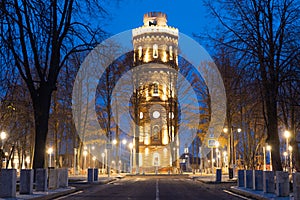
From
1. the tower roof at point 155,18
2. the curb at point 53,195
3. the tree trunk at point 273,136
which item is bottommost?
the curb at point 53,195

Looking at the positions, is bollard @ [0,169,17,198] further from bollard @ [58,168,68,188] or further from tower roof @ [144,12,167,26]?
tower roof @ [144,12,167,26]

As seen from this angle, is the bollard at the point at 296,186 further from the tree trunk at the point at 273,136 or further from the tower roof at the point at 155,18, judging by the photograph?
the tower roof at the point at 155,18

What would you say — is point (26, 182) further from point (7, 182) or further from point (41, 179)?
point (7, 182)

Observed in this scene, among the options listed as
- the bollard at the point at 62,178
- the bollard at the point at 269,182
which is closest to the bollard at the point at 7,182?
the bollard at the point at 62,178

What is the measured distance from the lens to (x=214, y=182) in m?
32.8

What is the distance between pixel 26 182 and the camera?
58.2 ft

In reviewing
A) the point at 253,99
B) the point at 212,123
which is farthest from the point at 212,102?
the point at 253,99

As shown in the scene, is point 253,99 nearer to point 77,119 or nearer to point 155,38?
point 77,119

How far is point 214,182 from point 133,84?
80.8 ft

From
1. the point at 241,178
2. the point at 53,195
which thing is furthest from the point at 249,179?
the point at 53,195

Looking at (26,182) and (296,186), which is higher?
(296,186)

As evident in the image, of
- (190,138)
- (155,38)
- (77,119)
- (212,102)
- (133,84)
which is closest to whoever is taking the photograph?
(212,102)

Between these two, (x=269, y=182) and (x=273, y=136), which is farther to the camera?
(x=273, y=136)

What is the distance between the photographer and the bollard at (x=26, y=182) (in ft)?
58.0
